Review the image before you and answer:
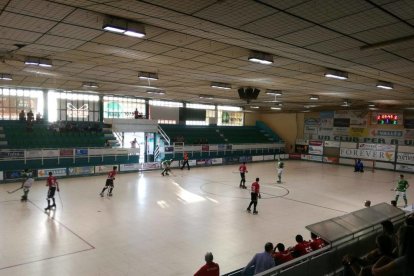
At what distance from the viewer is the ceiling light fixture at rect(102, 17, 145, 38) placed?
7.57 metres

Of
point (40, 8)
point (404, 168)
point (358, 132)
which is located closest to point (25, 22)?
point (40, 8)

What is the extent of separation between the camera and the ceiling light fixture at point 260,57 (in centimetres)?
1087

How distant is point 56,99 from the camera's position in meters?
28.8

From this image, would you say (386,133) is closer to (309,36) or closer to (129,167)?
(129,167)

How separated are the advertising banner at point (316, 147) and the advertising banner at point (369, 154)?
2.63 meters

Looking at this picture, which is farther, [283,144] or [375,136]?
[283,144]

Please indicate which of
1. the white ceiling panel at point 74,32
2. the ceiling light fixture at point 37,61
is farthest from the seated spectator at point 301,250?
the ceiling light fixture at point 37,61

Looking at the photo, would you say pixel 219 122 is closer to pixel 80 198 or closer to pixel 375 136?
pixel 375 136

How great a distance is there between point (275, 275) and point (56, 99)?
1110 inches

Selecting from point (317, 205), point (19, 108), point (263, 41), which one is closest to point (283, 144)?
point (317, 205)

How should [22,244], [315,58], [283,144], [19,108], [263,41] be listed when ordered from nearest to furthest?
[263,41]
[22,244]
[315,58]
[19,108]
[283,144]

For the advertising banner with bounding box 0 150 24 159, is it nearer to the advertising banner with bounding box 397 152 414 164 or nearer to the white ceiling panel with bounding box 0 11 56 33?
the white ceiling panel with bounding box 0 11 56 33

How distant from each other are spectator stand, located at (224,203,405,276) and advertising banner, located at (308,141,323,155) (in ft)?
102

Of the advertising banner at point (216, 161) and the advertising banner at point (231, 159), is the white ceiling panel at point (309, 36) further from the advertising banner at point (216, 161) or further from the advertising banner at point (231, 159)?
the advertising banner at point (231, 159)
